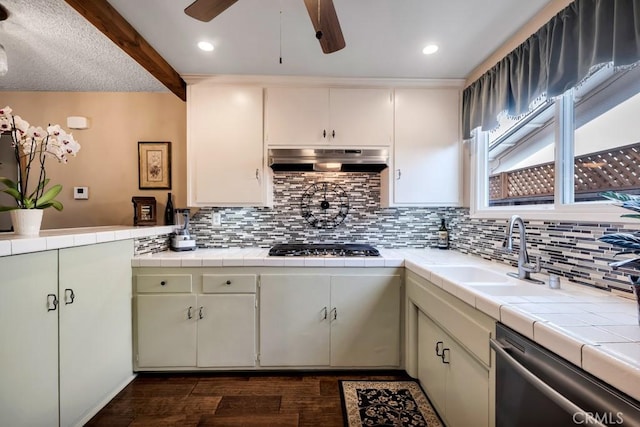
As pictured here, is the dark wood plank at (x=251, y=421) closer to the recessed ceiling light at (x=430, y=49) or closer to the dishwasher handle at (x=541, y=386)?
the dishwasher handle at (x=541, y=386)

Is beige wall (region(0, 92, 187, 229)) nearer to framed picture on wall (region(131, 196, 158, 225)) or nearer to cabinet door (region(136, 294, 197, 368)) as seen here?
framed picture on wall (region(131, 196, 158, 225))

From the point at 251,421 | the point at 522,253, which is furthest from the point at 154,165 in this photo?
the point at 522,253

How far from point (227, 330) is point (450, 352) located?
4.81ft

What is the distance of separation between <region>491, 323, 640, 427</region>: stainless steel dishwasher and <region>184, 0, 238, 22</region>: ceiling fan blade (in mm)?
1715

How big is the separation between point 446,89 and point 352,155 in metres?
0.99

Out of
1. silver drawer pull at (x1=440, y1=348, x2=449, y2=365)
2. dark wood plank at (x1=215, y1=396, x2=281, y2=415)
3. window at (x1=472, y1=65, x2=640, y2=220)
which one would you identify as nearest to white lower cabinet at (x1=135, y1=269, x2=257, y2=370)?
dark wood plank at (x1=215, y1=396, x2=281, y2=415)

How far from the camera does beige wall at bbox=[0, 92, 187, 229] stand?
253cm

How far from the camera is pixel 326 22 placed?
1.25m

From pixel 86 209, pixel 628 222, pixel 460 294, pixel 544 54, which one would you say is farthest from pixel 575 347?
pixel 86 209

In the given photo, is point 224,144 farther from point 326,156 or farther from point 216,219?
point 326,156

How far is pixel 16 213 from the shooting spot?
4.60ft

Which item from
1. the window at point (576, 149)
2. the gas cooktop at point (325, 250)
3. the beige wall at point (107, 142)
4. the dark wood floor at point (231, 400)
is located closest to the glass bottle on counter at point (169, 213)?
the beige wall at point (107, 142)

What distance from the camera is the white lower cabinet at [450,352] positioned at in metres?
1.15

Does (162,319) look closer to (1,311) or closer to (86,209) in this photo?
(1,311)
